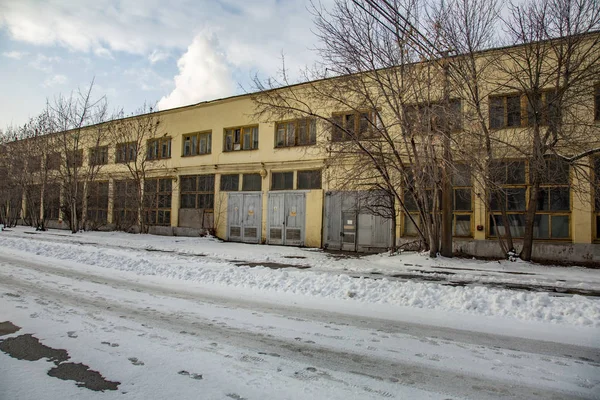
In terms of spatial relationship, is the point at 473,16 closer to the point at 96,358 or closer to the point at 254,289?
the point at 254,289

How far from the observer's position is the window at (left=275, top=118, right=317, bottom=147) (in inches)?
713

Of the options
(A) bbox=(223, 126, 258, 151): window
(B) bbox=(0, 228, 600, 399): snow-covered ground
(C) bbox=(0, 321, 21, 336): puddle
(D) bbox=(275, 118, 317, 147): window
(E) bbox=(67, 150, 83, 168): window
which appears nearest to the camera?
(B) bbox=(0, 228, 600, 399): snow-covered ground

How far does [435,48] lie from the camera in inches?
446

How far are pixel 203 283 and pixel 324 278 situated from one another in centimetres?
286

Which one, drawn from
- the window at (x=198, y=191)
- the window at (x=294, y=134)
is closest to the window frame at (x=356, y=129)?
the window at (x=294, y=134)

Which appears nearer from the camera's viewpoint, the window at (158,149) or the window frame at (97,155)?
the window at (158,149)

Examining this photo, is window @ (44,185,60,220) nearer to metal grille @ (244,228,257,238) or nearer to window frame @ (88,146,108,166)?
window frame @ (88,146,108,166)

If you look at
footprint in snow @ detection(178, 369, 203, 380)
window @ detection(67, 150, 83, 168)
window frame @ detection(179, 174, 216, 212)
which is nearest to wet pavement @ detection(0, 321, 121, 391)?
footprint in snow @ detection(178, 369, 203, 380)

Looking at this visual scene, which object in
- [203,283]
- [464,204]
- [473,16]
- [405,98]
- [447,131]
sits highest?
[473,16]

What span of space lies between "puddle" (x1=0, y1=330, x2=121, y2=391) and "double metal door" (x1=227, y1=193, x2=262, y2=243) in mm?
14829

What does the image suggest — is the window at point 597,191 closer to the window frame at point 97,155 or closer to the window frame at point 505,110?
the window frame at point 505,110

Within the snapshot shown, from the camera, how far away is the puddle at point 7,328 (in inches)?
189

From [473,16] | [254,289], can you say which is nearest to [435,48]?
[473,16]

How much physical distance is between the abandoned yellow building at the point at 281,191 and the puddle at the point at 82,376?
943cm
